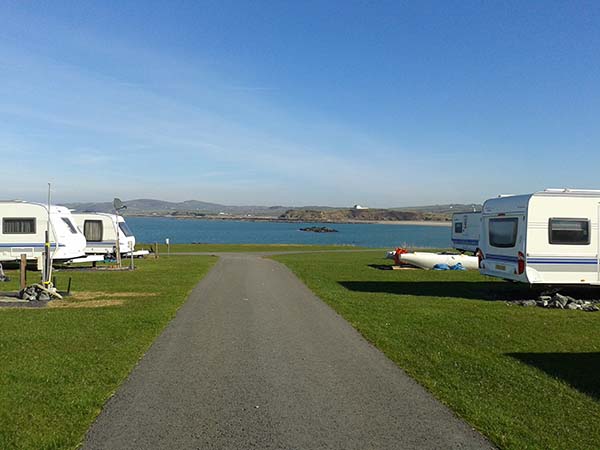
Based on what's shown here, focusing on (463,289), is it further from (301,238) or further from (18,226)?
(301,238)

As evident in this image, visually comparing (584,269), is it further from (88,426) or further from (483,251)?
(88,426)

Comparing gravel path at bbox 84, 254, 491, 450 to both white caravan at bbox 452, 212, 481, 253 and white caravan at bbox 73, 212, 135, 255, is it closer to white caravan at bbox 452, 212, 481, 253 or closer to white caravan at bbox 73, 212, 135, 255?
white caravan at bbox 73, 212, 135, 255

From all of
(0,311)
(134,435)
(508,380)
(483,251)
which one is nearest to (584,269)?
(483,251)

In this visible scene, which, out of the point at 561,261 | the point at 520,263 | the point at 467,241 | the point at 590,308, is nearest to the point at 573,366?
the point at 590,308

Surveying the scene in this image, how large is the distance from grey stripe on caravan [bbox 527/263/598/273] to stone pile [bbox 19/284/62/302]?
1248 centimetres

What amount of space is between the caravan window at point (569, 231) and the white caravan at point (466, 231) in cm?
1764

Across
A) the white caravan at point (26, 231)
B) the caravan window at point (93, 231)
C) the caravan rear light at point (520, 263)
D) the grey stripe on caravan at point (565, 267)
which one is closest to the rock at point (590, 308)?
the grey stripe on caravan at point (565, 267)

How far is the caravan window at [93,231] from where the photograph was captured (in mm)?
30039

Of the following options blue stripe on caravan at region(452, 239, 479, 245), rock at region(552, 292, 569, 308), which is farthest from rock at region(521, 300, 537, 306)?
blue stripe on caravan at region(452, 239, 479, 245)

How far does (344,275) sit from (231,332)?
13.0 meters

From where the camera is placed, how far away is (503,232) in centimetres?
1622

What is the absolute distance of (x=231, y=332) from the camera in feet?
34.8

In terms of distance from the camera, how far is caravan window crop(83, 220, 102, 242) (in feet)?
98.6

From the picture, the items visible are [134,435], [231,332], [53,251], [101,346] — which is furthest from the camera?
[53,251]
